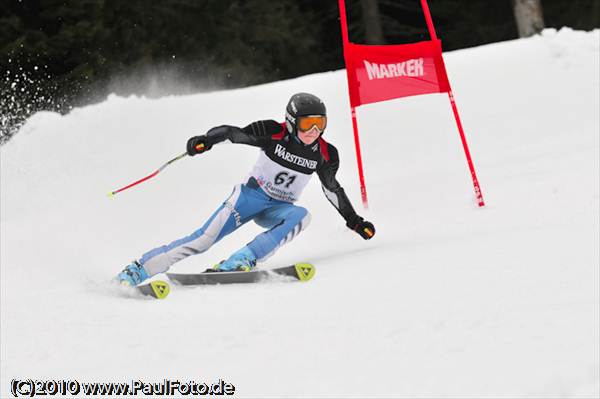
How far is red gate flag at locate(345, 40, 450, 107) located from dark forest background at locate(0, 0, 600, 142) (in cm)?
557

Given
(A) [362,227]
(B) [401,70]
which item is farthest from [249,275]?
(B) [401,70]

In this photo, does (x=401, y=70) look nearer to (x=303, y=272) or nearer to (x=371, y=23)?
(x=303, y=272)

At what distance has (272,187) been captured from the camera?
18.8 feet

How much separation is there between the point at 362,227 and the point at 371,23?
18249mm

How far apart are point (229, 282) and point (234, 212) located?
654mm

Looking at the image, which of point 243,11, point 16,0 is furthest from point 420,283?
point 243,11

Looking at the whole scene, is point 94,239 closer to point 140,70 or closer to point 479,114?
point 479,114

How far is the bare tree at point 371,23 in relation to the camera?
2312 cm

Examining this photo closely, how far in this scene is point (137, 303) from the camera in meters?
4.84

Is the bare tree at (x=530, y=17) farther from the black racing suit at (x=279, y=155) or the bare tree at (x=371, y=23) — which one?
the black racing suit at (x=279, y=155)

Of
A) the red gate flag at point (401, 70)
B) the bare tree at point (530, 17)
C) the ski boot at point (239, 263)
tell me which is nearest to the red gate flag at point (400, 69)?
the red gate flag at point (401, 70)

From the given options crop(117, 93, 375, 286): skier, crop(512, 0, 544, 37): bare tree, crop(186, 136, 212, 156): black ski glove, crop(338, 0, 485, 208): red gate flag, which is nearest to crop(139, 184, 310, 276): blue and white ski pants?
crop(117, 93, 375, 286): skier

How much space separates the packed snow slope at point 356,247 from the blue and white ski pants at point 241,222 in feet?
0.87

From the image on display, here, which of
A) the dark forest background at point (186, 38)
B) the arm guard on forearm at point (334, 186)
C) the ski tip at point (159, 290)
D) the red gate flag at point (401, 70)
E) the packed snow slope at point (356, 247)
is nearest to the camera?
the packed snow slope at point (356, 247)
